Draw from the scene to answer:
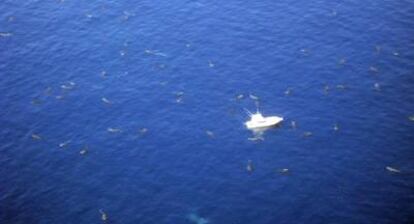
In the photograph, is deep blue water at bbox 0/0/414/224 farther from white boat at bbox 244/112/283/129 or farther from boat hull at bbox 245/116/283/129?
white boat at bbox 244/112/283/129

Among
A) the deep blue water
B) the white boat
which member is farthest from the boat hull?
the deep blue water

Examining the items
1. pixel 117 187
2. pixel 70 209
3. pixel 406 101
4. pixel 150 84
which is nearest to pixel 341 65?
pixel 406 101

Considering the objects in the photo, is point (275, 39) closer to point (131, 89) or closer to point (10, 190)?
point (131, 89)

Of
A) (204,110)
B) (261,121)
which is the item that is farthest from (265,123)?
(204,110)

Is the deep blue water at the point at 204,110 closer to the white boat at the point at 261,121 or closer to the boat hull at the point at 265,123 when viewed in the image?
the boat hull at the point at 265,123

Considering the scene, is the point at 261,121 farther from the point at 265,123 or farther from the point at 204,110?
the point at 204,110

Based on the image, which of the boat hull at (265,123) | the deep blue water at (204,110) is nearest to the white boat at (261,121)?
the boat hull at (265,123)
